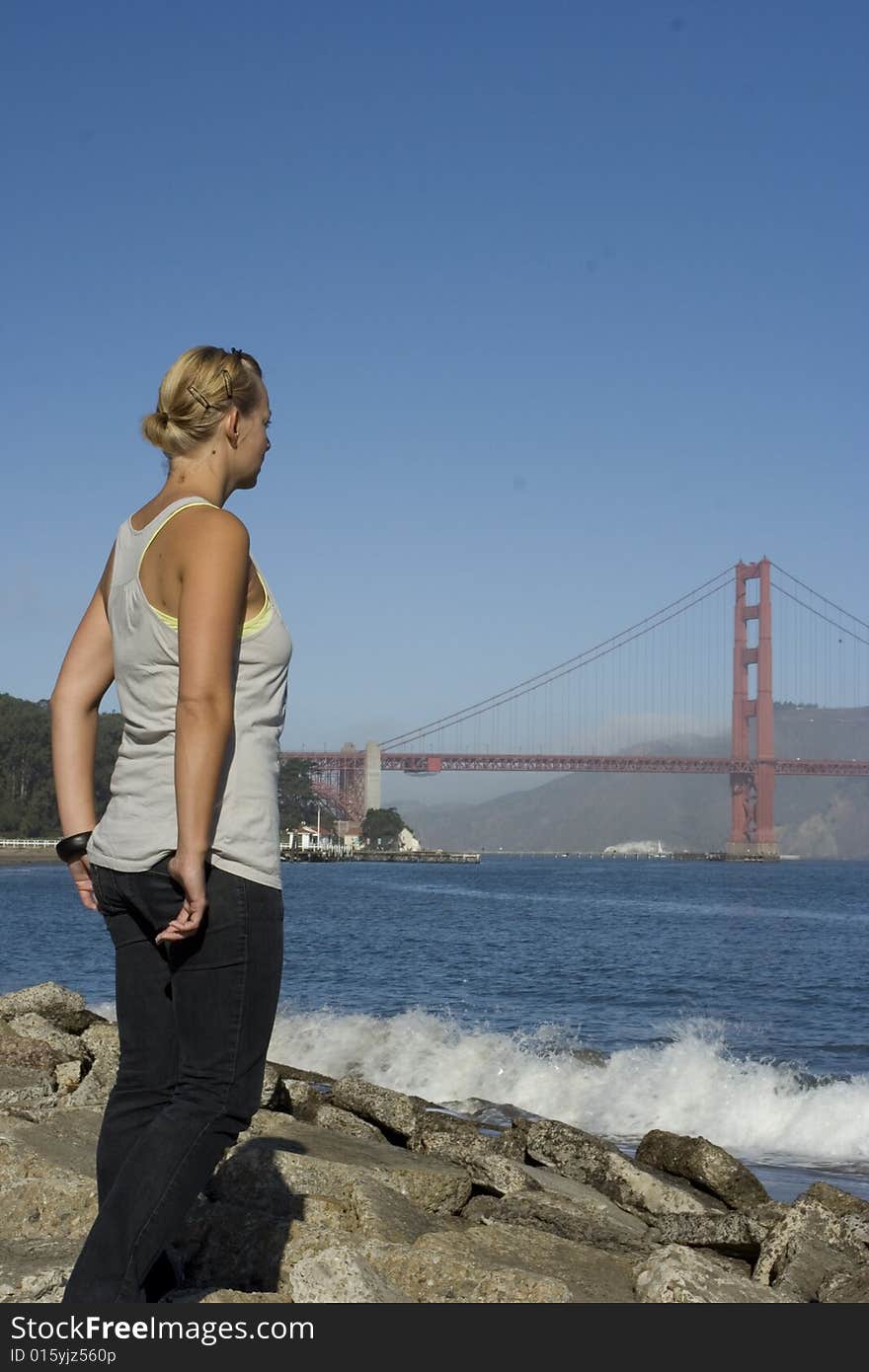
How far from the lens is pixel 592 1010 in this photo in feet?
51.2

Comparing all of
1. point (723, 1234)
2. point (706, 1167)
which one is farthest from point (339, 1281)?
point (706, 1167)

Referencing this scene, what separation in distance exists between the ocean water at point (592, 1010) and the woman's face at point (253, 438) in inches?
204

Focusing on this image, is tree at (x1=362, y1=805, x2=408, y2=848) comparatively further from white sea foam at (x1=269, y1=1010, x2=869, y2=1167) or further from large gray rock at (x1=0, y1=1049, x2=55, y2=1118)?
large gray rock at (x1=0, y1=1049, x2=55, y2=1118)

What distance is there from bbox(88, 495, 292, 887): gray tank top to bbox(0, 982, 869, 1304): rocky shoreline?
848mm

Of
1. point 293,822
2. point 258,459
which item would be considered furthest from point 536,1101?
point 293,822

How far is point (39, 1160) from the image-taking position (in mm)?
3166

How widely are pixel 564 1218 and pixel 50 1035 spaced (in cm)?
307

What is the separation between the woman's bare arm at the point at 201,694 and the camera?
1.83 meters

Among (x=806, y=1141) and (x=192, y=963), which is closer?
(x=192, y=963)

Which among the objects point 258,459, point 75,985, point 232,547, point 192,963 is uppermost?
point 258,459

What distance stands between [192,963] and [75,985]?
15.1 metres

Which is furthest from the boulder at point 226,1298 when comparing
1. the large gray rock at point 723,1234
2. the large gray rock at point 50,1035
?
the large gray rock at point 50,1035

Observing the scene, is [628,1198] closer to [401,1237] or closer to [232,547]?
[401,1237]

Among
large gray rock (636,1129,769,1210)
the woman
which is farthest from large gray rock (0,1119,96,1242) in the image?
large gray rock (636,1129,769,1210)
